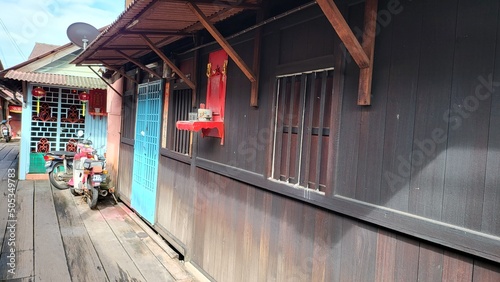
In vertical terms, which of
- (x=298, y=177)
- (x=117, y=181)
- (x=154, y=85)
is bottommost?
(x=117, y=181)

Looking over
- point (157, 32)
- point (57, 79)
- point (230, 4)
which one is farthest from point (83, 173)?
point (230, 4)

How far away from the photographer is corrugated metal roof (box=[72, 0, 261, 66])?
2689 mm

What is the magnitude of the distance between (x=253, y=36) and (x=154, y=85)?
2869 mm

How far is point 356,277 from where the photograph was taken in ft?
6.39

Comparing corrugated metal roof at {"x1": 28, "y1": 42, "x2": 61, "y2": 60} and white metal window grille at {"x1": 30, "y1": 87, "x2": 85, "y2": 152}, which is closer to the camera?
white metal window grille at {"x1": 30, "y1": 87, "x2": 85, "y2": 152}

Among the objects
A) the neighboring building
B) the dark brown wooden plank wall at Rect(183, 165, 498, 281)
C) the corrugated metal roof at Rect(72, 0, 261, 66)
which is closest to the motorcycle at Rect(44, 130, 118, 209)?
the neighboring building

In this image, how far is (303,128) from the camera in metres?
2.39

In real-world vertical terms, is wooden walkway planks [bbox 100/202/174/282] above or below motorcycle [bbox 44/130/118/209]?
below

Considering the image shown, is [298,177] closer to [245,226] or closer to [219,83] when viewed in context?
[245,226]

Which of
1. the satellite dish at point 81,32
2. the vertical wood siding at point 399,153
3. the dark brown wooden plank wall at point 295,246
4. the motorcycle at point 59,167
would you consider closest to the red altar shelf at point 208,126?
the dark brown wooden plank wall at point 295,246

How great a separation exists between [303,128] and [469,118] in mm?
1098

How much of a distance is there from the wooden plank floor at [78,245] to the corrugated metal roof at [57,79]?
133 inches

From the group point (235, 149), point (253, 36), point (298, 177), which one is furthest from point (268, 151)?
point (253, 36)

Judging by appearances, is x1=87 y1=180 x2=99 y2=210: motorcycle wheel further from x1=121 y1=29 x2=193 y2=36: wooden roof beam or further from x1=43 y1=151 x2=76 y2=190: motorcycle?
x1=121 y1=29 x2=193 y2=36: wooden roof beam
